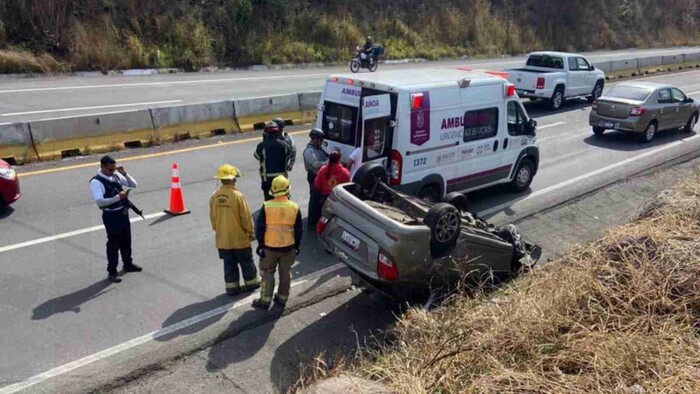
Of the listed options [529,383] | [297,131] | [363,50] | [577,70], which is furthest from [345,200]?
[363,50]

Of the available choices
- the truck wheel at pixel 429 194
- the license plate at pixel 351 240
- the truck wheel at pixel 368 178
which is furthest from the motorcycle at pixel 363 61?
the license plate at pixel 351 240

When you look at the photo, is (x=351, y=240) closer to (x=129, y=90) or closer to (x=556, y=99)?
(x=129, y=90)

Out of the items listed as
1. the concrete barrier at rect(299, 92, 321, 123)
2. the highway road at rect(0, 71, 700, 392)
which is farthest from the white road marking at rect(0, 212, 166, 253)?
the concrete barrier at rect(299, 92, 321, 123)

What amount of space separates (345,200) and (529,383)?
2.93 m

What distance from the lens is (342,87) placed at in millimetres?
9500

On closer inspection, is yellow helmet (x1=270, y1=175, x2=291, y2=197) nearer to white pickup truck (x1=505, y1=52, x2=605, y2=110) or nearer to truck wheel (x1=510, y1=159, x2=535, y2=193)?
truck wheel (x1=510, y1=159, x2=535, y2=193)

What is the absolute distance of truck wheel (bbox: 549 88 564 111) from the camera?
21.5m

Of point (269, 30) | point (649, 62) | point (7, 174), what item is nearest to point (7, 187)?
point (7, 174)

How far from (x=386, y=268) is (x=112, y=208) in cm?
327

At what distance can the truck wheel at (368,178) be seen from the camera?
8.01 meters

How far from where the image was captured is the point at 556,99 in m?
21.6

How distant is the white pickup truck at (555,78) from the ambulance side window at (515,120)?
10.2 metres

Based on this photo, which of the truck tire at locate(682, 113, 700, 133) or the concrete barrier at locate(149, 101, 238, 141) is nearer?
the concrete barrier at locate(149, 101, 238, 141)

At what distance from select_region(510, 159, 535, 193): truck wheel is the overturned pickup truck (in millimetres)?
4139
